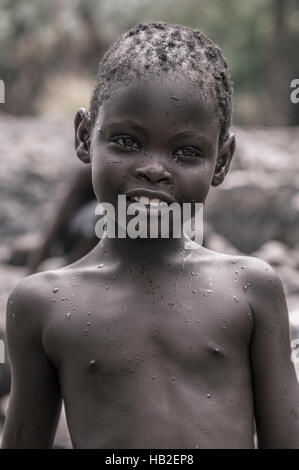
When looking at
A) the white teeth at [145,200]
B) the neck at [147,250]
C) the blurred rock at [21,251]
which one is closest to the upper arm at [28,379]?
the neck at [147,250]

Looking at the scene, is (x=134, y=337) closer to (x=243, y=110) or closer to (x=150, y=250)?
(x=150, y=250)

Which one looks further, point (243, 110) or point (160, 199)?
point (243, 110)

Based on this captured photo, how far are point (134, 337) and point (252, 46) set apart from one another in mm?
15488

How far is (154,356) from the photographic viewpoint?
1560 mm

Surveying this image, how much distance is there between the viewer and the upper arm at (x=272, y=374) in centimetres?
160

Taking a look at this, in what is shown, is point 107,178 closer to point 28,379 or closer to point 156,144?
point 156,144

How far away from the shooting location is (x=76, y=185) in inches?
160

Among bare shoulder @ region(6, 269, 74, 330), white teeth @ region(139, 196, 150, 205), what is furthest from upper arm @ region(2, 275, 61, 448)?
white teeth @ region(139, 196, 150, 205)

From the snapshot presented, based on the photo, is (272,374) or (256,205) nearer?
(272,374)

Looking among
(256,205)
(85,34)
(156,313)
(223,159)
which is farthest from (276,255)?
(85,34)

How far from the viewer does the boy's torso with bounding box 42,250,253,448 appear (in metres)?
1.53

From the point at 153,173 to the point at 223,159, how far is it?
0.24 m

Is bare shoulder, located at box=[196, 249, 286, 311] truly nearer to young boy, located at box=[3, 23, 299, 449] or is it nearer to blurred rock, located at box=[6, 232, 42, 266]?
young boy, located at box=[3, 23, 299, 449]
